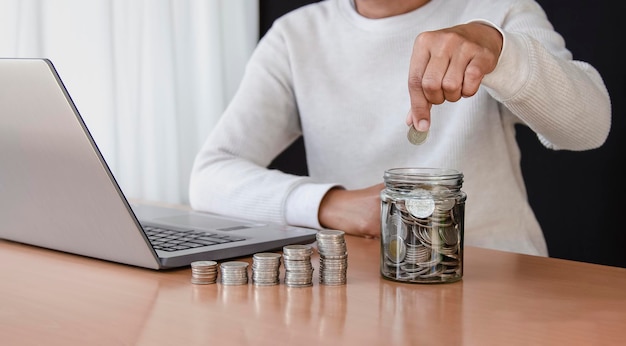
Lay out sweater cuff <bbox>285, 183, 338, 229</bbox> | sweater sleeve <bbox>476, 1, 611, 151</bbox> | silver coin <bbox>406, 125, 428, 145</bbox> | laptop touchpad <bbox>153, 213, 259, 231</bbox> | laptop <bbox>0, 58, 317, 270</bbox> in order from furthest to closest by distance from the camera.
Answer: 1. sweater cuff <bbox>285, 183, 338, 229</bbox>
2. laptop touchpad <bbox>153, 213, 259, 231</bbox>
3. sweater sleeve <bbox>476, 1, 611, 151</bbox>
4. silver coin <bbox>406, 125, 428, 145</bbox>
5. laptop <bbox>0, 58, 317, 270</bbox>

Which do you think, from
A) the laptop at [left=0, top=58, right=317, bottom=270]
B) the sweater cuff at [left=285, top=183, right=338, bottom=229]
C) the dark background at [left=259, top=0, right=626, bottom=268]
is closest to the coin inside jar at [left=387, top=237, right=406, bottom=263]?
the laptop at [left=0, top=58, right=317, bottom=270]

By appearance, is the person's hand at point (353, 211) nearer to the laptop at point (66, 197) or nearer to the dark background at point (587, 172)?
the laptop at point (66, 197)

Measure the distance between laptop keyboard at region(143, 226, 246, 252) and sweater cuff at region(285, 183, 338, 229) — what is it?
26 centimetres

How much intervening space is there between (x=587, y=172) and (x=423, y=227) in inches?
61.9

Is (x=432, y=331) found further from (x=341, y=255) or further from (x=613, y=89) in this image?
(x=613, y=89)

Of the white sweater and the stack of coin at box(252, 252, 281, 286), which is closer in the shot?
the stack of coin at box(252, 252, 281, 286)

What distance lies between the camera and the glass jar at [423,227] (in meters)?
0.97

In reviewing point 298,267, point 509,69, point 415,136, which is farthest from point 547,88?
point 298,267

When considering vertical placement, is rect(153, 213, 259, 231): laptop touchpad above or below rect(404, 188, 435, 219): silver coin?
below

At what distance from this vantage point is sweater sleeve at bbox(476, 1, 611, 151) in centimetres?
122

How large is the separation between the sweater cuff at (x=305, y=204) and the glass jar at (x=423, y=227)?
460 millimetres

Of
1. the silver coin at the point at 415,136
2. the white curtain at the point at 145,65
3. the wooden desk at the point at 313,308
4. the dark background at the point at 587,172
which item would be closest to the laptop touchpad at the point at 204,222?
the wooden desk at the point at 313,308

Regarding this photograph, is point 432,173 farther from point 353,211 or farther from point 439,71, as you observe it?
point 353,211

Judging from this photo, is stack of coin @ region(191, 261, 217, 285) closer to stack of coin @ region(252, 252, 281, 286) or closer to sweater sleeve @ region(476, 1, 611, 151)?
stack of coin @ region(252, 252, 281, 286)
